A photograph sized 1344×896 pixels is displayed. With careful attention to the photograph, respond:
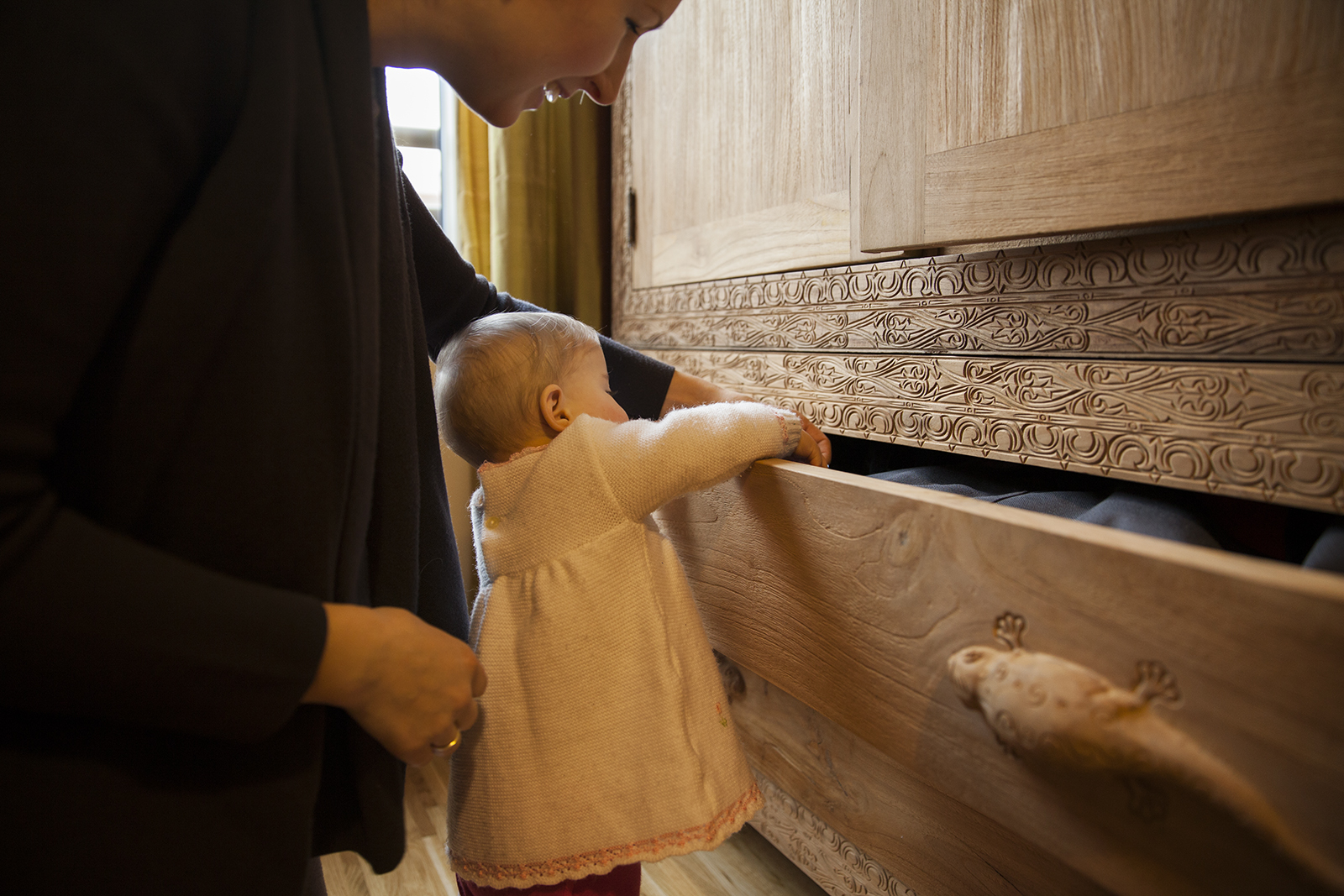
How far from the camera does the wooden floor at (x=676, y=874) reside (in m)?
1.11

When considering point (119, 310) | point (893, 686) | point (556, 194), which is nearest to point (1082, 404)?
point (893, 686)

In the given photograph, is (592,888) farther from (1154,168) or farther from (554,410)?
(1154,168)

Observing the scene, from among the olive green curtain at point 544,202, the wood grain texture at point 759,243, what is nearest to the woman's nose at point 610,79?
the wood grain texture at point 759,243

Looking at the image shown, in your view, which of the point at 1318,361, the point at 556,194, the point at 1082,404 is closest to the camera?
the point at 1318,361

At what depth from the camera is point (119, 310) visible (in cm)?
43

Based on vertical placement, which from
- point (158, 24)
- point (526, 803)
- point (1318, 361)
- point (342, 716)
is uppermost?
point (158, 24)

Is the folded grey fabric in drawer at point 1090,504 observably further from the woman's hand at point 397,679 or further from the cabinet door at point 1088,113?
the woman's hand at point 397,679

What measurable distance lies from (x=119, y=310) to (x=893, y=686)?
536 mm

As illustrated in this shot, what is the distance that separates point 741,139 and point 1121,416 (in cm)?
66

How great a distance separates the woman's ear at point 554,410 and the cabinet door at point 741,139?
38 cm

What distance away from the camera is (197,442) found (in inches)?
17.7

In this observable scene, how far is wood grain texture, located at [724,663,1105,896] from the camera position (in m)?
0.69

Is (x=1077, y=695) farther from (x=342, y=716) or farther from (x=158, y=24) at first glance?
(x=158, y=24)

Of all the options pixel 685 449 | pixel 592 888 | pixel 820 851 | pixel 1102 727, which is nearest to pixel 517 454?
pixel 685 449
